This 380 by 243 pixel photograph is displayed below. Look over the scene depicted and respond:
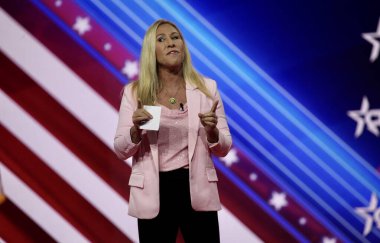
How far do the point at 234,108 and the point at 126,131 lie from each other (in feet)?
3.62

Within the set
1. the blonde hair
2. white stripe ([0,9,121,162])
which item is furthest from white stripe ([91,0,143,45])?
the blonde hair

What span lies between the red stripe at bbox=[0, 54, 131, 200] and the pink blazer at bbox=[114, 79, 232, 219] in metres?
1.02

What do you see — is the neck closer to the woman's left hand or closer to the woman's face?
the woman's face

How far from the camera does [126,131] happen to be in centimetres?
214

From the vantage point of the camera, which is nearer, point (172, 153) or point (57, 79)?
point (172, 153)

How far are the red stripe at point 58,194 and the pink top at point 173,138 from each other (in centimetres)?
124

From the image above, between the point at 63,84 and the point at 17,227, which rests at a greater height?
the point at 63,84

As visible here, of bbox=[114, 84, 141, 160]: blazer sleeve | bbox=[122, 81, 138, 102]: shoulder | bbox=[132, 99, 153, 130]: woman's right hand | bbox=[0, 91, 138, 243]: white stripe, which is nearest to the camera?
bbox=[132, 99, 153, 130]: woman's right hand

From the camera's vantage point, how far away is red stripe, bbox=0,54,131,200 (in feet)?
10.4

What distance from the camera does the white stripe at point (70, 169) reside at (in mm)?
3197

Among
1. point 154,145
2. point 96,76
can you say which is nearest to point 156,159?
point 154,145

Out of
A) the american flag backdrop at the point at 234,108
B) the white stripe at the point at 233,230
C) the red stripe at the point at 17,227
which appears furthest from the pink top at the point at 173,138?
the red stripe at the point at 17,227

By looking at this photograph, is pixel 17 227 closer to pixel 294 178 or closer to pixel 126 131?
pixel 126 131

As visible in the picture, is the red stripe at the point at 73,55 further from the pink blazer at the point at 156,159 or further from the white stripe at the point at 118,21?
the pink blazer at the point at 156,159
